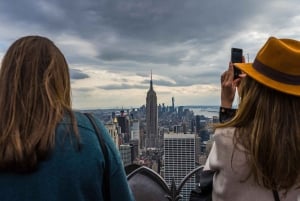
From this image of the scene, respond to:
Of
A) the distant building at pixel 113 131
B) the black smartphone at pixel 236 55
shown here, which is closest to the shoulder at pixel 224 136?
the distant building at pixel 113 131

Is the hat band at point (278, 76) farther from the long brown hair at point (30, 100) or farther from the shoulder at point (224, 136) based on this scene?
the long brown hair at point (30, 100)

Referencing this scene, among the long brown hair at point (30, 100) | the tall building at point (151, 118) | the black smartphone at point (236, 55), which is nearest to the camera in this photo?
the long brown hair at point (30, 100)

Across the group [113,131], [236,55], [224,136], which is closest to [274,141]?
[224,136]

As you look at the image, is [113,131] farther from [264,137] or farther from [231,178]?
[264,137]

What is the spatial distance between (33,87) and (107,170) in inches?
20.7

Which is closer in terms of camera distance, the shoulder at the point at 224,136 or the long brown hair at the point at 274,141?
the long brown hair at the point at 274,141

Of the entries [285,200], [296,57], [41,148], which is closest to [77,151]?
[41,148]

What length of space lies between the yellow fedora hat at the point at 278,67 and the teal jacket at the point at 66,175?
3.01 feet

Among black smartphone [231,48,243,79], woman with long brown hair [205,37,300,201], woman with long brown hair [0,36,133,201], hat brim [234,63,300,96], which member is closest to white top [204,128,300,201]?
woman with long brown hair [205,37,300,201]

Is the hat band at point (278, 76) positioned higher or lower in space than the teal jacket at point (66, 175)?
higher

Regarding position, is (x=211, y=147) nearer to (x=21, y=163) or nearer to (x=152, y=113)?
(x=21, y=163)

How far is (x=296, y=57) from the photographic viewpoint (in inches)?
85.5

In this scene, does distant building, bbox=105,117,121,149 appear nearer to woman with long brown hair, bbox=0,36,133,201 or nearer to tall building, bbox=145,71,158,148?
woman with long brown hair, bbox=0,36,133,201

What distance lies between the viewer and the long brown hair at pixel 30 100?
1749mm
